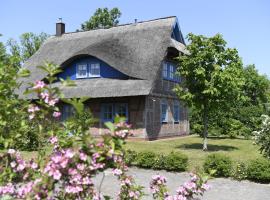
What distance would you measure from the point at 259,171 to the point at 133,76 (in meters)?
11.5

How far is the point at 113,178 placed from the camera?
10391mm

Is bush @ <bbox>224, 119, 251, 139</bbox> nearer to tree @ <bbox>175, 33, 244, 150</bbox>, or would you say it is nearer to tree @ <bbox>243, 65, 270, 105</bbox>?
tree @ <bbox>175, 33, 244, 150</bbox>

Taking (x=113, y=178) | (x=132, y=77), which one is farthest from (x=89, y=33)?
(x=113, y=178)

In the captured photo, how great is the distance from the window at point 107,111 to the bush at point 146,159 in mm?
9856

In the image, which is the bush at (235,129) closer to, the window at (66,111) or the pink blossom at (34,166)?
the window at (66,111)

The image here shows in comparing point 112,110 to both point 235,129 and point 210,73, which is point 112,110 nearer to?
point 210,73

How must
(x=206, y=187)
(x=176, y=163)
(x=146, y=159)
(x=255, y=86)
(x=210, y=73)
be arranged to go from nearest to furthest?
(x=206, y=187) < (x=176, y=163) < (x=146, y=159) < (x=210, y=73) < (x=255, y=86)

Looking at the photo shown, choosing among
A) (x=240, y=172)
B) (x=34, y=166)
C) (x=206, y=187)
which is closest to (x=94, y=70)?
(x=240, y=172)

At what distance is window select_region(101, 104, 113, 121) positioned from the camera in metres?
21.8

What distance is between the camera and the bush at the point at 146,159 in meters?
11.8

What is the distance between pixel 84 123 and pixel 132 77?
56.9ft

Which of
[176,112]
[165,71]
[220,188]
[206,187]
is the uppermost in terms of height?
[165,71]

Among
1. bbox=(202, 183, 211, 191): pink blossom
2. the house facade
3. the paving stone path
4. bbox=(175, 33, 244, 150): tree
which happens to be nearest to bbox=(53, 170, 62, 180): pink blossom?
bbox=(202, 183, 211, 191): pink blossom

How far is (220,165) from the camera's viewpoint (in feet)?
34.7
